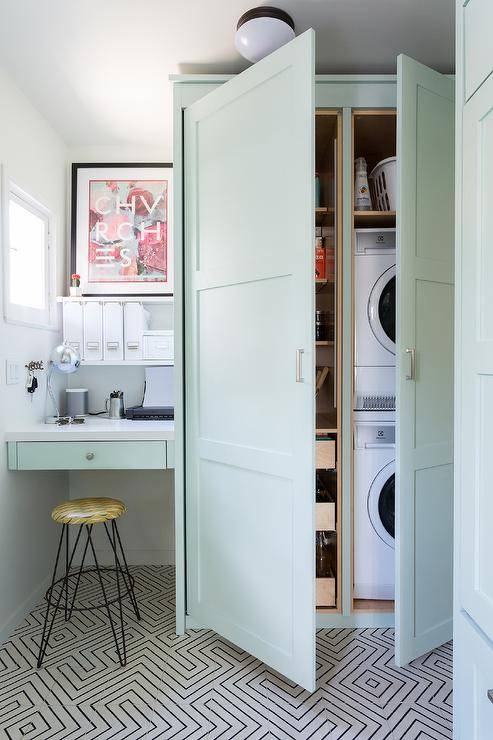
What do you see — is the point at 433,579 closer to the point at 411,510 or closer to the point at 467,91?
the point at 411,510

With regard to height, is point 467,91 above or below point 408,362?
above

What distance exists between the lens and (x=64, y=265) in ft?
9.74

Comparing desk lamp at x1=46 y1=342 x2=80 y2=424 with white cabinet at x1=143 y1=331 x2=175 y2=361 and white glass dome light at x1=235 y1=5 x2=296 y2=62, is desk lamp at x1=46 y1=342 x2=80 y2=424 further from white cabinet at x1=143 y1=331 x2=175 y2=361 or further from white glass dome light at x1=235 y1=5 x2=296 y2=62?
white glass dome light at x1=235 y1=5 x2=296 y2=62

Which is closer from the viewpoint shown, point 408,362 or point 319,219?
point 408,362

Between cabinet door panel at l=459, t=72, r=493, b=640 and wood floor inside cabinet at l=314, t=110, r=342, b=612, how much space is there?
0.86 m

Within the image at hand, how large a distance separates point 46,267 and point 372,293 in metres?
1.73

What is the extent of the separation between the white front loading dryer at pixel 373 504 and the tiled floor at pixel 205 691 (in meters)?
0.28

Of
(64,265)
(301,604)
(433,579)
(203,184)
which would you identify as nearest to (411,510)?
(433,579)

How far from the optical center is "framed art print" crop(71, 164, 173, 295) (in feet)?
9.75

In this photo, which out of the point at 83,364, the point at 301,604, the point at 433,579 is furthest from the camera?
the point at 83,364

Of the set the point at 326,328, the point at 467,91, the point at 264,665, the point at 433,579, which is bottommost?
the point at 264,665

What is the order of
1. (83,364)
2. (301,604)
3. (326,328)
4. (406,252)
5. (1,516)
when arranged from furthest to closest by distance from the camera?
1. (83,364)
2. (326,328)
3. (1,516)
4. (406,252)
5. (301,604)

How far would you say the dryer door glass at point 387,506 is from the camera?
89.8 inches

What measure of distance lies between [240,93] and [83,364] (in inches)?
63.4
